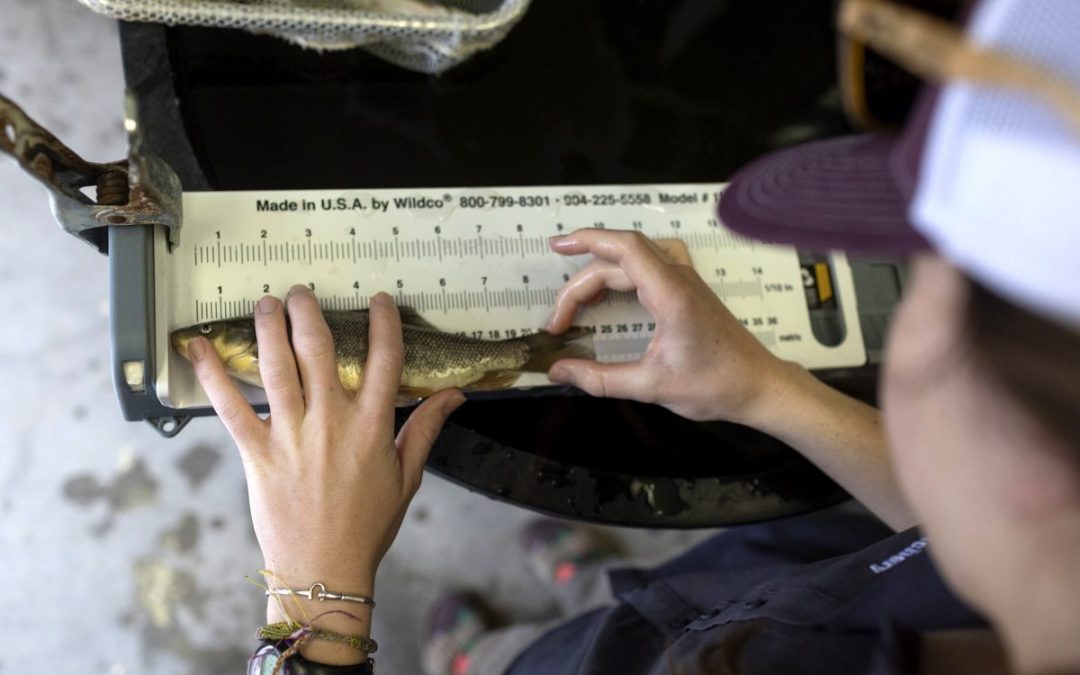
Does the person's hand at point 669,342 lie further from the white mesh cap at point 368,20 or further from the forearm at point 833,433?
the white mesh cap at point 368,20

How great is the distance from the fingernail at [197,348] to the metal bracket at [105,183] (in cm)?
14

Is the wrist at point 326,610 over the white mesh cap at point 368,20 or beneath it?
beneath

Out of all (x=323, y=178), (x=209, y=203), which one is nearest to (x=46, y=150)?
(x=209, y=203)

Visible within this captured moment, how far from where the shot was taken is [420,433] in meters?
0.83

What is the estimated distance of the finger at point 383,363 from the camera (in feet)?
2.55

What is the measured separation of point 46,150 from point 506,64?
2.12 ft

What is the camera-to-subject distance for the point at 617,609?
1.06 meters

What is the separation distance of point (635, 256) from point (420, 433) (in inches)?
12.6

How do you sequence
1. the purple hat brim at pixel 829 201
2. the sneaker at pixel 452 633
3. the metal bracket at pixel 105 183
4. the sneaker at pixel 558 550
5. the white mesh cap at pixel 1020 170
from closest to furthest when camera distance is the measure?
the white mesh cap at pixel 1020 170, the purple hat brim at pixel 829 201, the metal bracket at pixel 105 183, the sneaker at pixel 452 633, the sneaker at pixel 558 550

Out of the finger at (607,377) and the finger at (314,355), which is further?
the finger at (607,377)

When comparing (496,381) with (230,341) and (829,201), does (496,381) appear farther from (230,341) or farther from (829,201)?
(829,201)

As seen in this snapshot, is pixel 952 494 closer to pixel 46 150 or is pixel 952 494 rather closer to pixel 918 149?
pixel 918 149

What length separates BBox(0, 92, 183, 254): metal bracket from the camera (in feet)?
2.27

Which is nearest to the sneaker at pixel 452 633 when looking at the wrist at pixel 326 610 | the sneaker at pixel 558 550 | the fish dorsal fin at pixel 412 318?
the sneaker at pixel 558 550
